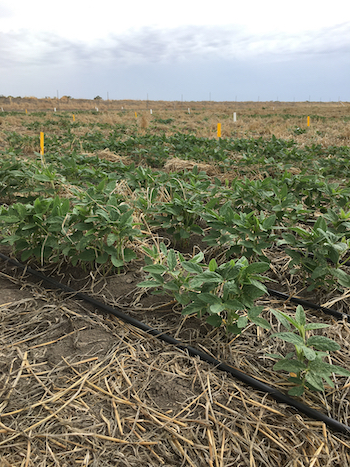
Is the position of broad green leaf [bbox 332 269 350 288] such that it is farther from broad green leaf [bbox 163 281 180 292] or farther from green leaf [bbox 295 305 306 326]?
broad green leaf [bbox 163 281 180 292]

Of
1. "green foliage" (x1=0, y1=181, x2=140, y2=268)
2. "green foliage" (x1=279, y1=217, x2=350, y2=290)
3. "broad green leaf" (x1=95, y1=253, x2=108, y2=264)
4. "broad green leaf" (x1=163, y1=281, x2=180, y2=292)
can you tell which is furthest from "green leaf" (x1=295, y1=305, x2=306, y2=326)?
"broad green leaf" (x1=95, y1=253, x2=108, y2=264)

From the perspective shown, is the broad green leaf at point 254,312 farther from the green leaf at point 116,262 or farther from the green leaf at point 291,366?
the green leaf at point 116,262

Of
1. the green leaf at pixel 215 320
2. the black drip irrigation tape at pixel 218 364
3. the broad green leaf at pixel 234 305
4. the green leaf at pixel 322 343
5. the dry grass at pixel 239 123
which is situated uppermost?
the dry grass at pixel 239 123

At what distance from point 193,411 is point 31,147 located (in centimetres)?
813

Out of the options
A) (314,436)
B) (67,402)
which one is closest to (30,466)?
(67,402)

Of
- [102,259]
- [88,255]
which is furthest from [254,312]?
[88,255]

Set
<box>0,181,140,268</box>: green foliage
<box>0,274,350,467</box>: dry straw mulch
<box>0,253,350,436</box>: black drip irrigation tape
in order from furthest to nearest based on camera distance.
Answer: <box>0,181,140,268</box>: green foliage → <box>0,253,350,436</box>: black drip irrigation tape → <box>0,274,350,467</box>: dry straw mulch

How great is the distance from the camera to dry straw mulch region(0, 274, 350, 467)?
1269 millimetres

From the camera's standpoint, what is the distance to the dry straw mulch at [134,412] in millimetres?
1269

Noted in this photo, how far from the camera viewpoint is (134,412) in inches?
56.4

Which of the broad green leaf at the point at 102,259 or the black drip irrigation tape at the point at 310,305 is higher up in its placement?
the broad green leaf at the point at 102,259

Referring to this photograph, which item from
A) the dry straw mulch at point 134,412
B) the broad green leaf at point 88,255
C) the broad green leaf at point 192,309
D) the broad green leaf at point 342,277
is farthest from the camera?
the broad green leaf at point 88,255

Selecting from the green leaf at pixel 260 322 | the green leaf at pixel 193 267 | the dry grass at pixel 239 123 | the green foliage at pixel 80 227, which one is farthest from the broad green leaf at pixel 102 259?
the dry grass at pixel 239 123

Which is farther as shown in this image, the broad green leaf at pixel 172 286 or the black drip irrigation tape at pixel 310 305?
the black drip irrigation tape at pixel 310 305
